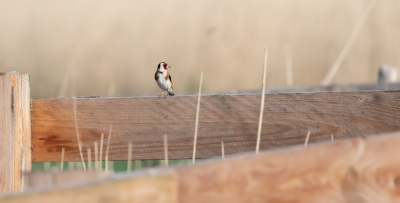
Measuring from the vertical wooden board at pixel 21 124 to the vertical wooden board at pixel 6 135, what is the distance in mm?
14

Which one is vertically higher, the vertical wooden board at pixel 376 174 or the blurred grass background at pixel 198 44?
the blurred grass background at pixel 198 44

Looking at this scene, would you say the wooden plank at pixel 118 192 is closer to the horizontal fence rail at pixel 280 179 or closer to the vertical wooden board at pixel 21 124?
the horizontal fence rail at pixel 280 179

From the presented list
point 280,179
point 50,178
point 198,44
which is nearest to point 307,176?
point 280,179

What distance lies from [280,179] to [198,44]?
10.2 feet

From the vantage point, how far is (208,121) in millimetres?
1308

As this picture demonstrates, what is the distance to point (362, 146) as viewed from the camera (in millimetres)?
691

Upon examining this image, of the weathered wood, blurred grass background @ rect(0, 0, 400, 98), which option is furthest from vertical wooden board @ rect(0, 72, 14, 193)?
blurred grass background @ rect(0, 0, 400, 98)

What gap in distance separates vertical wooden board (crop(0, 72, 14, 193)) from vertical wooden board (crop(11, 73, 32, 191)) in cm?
1

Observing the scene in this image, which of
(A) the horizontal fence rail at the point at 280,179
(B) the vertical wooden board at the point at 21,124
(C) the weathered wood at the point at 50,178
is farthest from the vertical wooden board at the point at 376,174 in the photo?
(B) the vertical wooden board at the point at 21,124

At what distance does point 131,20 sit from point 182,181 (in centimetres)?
426

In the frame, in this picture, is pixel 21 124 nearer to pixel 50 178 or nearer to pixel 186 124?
pixel 186 124

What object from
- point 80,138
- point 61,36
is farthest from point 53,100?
point 61,36

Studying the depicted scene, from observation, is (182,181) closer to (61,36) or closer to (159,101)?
(159,101)

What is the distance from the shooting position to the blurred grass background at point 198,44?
3801 mm
